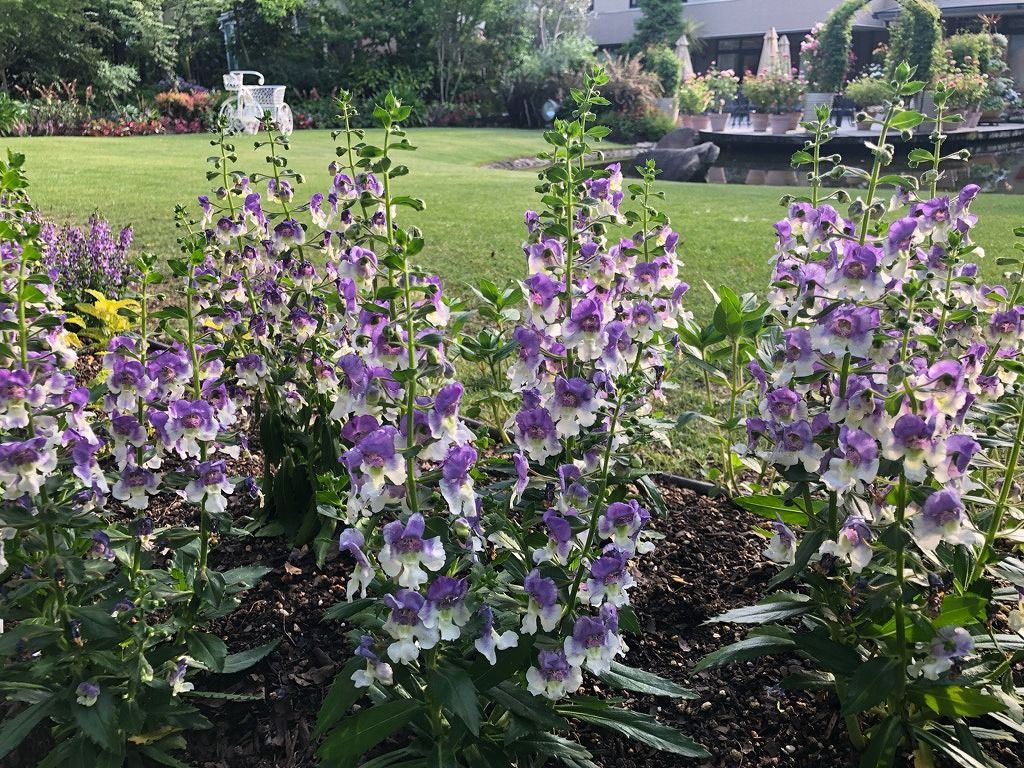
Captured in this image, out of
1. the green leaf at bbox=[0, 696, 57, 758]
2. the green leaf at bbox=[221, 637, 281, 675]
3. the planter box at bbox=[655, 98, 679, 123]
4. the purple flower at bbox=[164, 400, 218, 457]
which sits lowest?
the green leaf at bbox=[221, 637, 281, 675]

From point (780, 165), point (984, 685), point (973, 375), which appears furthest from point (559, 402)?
point (780, 165)

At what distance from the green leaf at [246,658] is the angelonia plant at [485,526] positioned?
487 millimetres

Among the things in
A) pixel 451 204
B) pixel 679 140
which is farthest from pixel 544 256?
pixel 679 140

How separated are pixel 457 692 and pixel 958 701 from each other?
983mm

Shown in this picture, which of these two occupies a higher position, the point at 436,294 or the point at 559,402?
the point at 436,294

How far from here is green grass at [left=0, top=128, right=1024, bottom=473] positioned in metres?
6.05

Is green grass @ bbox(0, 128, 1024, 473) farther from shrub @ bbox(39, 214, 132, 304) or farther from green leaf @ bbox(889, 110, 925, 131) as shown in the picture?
green leaf @ bbox(889, 110, 925, 131)

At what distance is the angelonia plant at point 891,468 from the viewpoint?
1584 millimetres

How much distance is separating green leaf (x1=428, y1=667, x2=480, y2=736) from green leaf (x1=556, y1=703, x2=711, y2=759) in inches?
14.7

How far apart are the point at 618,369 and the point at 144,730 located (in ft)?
4.47

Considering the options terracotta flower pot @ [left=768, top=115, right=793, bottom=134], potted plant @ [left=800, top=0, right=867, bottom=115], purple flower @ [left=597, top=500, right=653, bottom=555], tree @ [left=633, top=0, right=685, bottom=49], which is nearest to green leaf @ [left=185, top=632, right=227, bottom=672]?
purple flower @ [left=597, top=500, right=653, bottom=555]

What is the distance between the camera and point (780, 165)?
16.1 metres

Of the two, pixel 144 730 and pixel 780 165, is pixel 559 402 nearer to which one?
pixel 144 730

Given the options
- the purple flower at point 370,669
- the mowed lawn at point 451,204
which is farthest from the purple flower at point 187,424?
the mowed lawn at point 451,204
